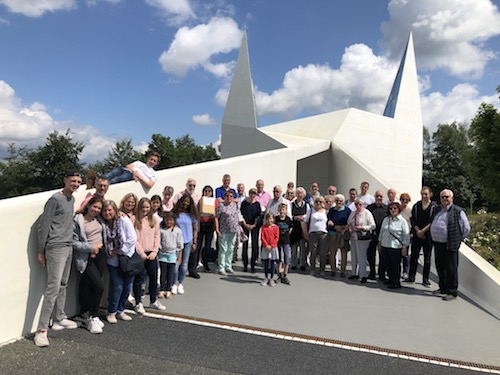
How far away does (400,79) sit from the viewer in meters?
15.9

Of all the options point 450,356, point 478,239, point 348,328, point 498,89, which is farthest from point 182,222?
point 498,89

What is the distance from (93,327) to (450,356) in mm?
3055

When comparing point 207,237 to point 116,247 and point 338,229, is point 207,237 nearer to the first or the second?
point 338,229

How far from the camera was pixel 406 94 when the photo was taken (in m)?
15.4

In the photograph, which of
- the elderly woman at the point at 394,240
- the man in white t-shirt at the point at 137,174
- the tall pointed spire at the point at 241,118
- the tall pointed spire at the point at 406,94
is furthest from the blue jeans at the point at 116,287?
the tall pointed spire at the point at 406,94

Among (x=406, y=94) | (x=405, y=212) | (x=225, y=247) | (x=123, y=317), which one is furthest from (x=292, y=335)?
(x=406, y=94)

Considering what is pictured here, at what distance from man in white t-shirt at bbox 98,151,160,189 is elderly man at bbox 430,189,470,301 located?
A: 373cm

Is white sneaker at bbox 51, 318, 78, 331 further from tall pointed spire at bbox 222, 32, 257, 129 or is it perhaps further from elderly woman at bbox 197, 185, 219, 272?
tall pointed spire at bbox 222, 32, 257, 129

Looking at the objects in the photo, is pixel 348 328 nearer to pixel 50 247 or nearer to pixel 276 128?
pixel 50 247

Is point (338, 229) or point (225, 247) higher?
point (338, 229)

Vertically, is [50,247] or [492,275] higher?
[50,247]

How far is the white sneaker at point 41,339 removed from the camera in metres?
2.97

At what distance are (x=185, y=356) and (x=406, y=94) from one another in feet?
50.4

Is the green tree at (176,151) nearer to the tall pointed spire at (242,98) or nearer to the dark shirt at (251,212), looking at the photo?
the tall pointed spire at (242,98)
